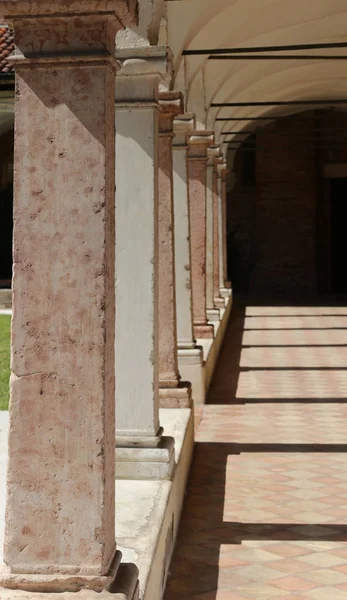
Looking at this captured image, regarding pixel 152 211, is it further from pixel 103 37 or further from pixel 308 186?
pixel 308 186

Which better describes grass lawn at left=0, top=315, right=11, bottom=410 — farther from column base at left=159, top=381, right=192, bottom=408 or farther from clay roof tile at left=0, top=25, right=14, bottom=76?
clay roof tile at left=0, top=25, right=14, bottom=76

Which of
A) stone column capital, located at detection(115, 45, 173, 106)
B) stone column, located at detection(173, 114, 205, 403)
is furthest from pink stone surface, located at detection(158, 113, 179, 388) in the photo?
stone column, located at detection(173, 114, 205, 403)

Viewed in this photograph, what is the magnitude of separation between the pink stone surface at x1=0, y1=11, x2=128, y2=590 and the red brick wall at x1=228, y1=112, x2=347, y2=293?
23725mm

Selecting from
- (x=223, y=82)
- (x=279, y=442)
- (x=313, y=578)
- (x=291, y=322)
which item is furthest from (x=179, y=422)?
(x=291, y=322)

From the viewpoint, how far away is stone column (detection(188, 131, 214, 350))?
10984 mm

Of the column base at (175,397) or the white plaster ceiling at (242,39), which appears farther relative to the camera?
the white plaster ceiling at (242,39)

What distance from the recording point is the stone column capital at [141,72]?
16.7 feet

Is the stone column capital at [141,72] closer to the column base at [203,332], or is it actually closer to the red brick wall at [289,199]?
the column base at [203,332]

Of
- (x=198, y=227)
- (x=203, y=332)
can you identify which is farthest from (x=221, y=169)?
(x=203, y=332)

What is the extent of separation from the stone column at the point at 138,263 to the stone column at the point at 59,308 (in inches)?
85.2

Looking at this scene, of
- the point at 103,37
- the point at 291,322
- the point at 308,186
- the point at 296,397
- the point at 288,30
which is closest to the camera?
the point at 103,37

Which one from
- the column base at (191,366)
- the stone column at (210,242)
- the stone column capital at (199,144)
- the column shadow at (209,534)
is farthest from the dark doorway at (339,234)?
the column shadow at (209,534)

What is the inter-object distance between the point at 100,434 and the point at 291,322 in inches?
606

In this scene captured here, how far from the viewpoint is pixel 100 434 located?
277cm
